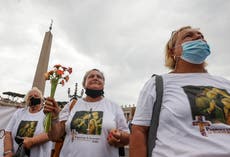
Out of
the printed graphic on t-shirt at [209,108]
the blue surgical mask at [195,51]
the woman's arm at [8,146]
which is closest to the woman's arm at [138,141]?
the printed graphic on t-shirt at [209,108]

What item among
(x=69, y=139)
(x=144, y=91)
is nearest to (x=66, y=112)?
(x=69, y=139)

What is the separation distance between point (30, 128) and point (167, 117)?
2.13 metres

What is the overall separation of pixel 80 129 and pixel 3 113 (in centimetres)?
286

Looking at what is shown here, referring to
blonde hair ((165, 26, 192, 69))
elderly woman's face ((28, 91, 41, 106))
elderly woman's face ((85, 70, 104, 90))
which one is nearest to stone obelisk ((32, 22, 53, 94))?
elderly woman's face ((28, 91, 41, 106))

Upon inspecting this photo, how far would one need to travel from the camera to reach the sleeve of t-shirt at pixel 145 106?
1295 mm

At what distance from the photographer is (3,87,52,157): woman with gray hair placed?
2.74m

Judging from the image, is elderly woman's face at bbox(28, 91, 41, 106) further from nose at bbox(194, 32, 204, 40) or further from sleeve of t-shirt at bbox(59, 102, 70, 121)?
nose at bbox(194, 32, 204, 40)

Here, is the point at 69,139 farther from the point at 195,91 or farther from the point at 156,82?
the point at 195,91

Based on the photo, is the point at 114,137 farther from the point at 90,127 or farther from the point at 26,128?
the point at 26,128

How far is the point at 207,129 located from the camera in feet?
3.67

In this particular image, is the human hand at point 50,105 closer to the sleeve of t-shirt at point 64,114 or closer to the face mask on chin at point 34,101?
the sleeve of t-shirt at point 64,114

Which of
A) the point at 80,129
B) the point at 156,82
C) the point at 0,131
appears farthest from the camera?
the point at 0,131

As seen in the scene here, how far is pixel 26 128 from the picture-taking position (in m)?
2.88

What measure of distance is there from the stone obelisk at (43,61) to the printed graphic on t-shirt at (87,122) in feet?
23.6
